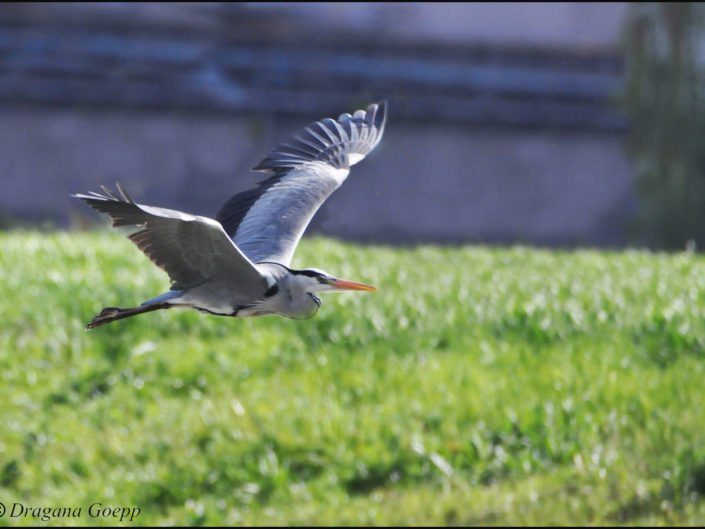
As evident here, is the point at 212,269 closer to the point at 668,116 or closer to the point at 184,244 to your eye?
the point at 184,244

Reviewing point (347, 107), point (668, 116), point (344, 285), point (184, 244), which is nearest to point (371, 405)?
point (184, 244)

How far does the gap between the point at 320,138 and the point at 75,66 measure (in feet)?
46.9

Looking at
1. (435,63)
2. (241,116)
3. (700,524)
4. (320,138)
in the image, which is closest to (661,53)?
(435,63)

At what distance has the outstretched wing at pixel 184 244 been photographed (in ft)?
8.73

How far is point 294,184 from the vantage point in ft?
13.1

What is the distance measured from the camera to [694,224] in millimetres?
15508

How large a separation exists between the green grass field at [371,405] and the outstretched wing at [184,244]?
4.23 meters

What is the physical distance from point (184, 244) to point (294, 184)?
3.94 ft

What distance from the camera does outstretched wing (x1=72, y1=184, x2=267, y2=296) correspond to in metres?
2.66

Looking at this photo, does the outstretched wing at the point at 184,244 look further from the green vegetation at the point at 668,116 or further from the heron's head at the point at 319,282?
the green vegetation at the point at 668,116

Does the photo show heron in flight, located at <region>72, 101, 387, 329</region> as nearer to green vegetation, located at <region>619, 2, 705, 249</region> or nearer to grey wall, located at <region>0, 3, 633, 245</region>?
green vegetation, located at <region>619, 2, 705, 249</region>

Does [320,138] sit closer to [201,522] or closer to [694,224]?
[201,522]

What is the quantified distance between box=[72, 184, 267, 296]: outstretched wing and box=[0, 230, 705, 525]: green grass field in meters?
4.23

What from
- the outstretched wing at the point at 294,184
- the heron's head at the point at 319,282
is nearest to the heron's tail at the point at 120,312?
the heron's head at the point at 319,282
